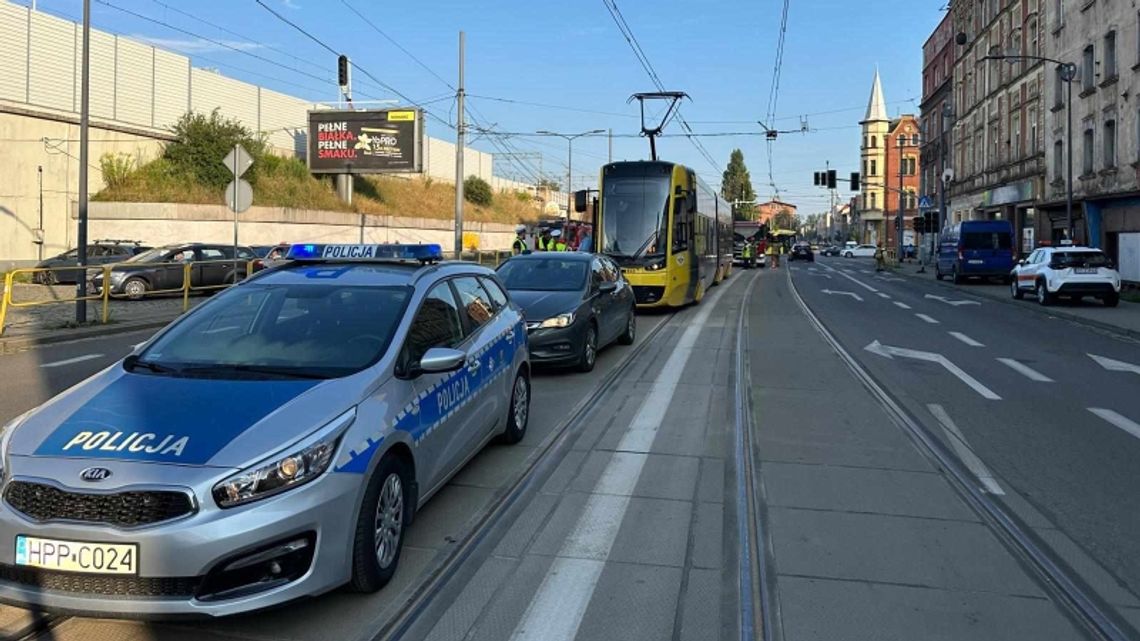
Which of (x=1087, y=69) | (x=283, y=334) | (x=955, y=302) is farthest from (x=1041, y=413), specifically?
(x=1087, y=69)

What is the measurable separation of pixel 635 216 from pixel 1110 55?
23.3 m

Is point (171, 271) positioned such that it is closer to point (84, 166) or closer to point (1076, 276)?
point (84, 166)

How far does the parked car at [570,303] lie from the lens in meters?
10.6

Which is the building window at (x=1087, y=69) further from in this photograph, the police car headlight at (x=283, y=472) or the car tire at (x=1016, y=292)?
the police car headlight at (x=283, y=472)

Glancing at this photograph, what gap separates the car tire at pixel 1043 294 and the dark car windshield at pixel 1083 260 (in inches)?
32.3

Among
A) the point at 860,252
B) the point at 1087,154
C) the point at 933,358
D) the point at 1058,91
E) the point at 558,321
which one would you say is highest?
the point at 1058,91

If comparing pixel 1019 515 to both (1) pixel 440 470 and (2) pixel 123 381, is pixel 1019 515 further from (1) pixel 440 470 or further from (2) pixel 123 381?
(2) pixel 123 381

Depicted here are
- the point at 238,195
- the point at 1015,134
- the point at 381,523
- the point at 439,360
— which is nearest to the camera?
the point at 381,523

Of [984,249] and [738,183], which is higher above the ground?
[738,183]

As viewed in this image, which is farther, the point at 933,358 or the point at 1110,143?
the point at 1110,143

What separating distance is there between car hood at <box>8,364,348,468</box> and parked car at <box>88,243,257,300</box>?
1703 centimetres

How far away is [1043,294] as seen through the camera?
24.4m

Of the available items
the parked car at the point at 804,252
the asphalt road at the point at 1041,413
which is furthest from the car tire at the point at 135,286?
the parked car at the point at 804,252

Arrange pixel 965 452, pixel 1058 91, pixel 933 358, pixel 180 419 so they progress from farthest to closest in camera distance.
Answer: pixel 1058 91 < pixel 933 358 < pixel 965 452 < pixel 180 419
